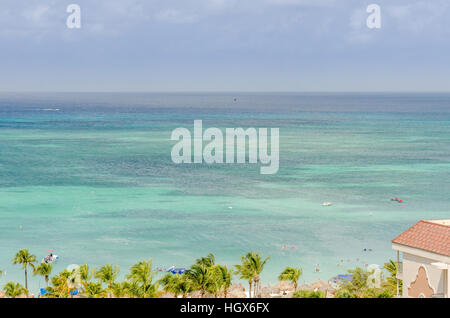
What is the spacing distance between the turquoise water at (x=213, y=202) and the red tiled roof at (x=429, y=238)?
59.8ft

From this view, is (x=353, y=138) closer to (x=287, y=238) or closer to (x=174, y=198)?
A: (x=174, y=198)

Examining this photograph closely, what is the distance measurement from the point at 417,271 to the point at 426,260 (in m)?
0.51

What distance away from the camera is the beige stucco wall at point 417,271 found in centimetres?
1630

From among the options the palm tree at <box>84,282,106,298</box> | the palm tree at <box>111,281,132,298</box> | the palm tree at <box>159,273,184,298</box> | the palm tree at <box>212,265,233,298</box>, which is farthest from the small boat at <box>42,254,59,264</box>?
the palm tree at <box>212,265,233,298</box>

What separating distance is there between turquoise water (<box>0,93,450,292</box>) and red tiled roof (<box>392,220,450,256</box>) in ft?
59.8

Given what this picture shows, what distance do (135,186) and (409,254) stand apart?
147 feet

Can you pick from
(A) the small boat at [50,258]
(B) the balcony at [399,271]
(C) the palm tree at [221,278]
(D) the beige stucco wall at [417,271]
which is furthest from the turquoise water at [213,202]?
(D) the beige stucco wall at [417,271]

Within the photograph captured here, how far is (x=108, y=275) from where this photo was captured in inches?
1145

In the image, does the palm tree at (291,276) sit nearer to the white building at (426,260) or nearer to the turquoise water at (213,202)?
the turquoise water at (213,202)

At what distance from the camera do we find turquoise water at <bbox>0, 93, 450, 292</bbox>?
1615 inches

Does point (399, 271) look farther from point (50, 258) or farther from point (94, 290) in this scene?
point (50, 258)

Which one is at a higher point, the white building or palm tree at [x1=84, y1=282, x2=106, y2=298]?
the white building

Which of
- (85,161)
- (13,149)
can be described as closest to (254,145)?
(85,161)

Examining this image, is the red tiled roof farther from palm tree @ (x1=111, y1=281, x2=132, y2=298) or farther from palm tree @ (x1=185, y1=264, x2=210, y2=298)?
palm tree @ (x1=111, y1=281, x2=132, y2=298)
